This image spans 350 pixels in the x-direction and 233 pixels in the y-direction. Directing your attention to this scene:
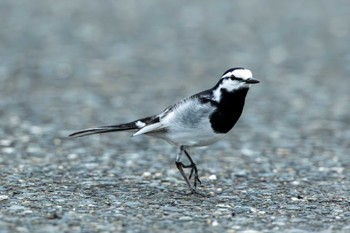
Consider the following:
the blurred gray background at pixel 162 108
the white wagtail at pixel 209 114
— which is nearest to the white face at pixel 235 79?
the white wagtail at pixel 209 114

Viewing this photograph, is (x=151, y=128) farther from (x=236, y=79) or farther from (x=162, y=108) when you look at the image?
(x=162, y=108)

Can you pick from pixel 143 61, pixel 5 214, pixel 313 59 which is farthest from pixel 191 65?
pixel 5 214

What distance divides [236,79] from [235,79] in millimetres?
11

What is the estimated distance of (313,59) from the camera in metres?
15.8

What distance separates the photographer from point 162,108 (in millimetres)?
11992

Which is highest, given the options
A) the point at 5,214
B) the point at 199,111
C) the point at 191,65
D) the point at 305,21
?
the point at 305,21

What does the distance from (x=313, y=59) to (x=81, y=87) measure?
4.76 m

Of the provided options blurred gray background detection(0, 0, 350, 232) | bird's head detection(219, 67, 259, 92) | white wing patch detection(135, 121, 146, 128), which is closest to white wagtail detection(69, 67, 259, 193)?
bird's head detection(219, 67, 259, 92)

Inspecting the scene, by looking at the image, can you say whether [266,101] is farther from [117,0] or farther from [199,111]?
[117,0]

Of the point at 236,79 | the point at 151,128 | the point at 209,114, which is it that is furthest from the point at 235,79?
the point at 151,128

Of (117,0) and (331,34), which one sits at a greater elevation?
(117,0)

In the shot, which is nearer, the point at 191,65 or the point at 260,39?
the point at 191,65

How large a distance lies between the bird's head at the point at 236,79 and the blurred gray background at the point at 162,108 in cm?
95

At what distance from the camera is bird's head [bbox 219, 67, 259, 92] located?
7.11 meters
